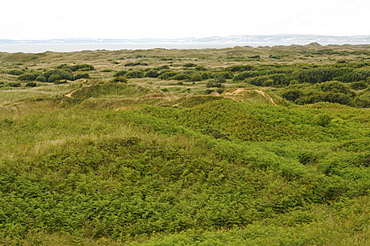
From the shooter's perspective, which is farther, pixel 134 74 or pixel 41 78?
pixel 134 74

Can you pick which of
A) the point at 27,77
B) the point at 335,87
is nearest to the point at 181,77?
the point at 335,87

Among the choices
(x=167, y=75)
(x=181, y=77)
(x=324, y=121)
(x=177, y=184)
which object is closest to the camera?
(x=177, y=184)

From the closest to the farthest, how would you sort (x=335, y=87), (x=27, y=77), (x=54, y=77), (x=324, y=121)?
1. (x=324, y=121)
2. (x=335, y=87)
3. (x=54, y=77)
4. (x=27, y=77)

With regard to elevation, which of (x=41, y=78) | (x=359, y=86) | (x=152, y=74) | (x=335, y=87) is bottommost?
(x=359, y=86)

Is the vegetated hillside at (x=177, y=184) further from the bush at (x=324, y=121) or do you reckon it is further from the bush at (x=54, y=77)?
the bush at (x=54, y=77)

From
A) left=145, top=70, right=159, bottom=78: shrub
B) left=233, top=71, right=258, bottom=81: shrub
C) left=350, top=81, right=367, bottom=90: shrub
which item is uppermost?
left=145, top=70, right=159, bottom=78: shrub

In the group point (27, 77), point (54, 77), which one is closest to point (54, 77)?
point (54, 77)

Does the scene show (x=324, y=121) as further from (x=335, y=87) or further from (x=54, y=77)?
(x=54, y=77)

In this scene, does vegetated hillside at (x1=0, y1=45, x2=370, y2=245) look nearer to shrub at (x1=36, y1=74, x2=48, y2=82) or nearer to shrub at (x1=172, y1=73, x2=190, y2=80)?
shrub at (x1=36, y1=74, x2=48, y2=82)

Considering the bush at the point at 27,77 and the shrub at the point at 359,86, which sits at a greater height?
the bush at the point at 27,77

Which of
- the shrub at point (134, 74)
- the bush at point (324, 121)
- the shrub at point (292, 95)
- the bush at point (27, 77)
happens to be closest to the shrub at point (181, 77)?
the shrub at point (134, 74)

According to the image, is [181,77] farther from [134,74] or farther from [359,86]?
[359,86]

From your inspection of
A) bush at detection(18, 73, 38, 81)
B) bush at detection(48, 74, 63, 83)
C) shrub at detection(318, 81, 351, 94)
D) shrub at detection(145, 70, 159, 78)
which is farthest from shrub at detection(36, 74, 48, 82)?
shrub at detection(318, 81, 351, 94)

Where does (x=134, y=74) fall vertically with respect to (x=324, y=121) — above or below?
above
